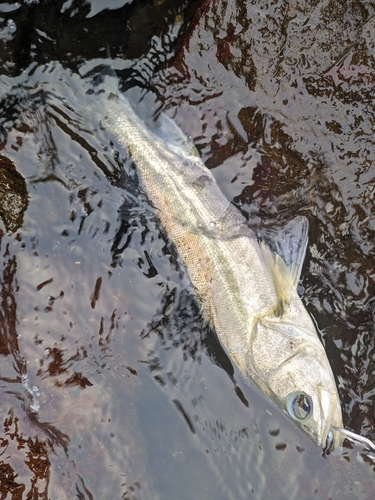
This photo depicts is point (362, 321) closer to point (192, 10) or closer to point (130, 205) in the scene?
point (130, 205)

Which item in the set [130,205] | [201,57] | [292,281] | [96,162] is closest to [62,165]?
[96,162]

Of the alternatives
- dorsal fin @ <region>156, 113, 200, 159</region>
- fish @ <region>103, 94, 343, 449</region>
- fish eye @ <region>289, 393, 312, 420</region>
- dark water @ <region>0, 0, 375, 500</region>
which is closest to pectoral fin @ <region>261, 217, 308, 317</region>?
fish @ <region>103, 94, 343, 449</region>

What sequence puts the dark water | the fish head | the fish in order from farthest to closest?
the dark water → the fish → the fish head

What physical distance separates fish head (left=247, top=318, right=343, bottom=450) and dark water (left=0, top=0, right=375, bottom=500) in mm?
574

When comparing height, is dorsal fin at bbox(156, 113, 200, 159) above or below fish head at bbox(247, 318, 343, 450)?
above

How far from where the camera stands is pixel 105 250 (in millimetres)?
4891

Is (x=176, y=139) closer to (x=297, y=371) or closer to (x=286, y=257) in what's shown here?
(x=286, y=257)

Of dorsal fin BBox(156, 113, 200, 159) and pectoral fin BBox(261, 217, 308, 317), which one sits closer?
pectoral fin BBox(261, 217, 308, 317)

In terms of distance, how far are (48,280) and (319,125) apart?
3270mm

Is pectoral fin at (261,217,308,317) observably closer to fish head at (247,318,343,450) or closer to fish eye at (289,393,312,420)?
fish head at (247,318,343,450)

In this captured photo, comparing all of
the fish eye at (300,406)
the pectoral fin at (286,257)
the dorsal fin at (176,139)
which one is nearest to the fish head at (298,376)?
the fish eye at (300,406)

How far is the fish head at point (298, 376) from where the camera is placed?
3852mm

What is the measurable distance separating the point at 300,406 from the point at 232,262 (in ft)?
4.72

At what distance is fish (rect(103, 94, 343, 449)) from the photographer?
4129mm
